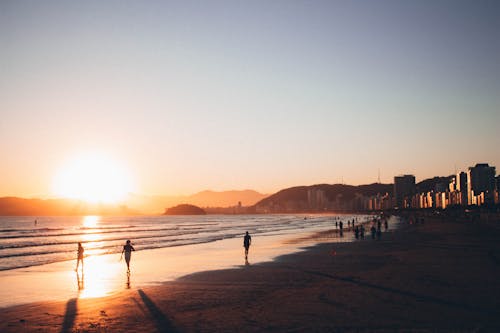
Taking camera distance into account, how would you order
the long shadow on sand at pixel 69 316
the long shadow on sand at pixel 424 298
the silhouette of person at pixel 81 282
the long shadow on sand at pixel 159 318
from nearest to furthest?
the long shadow on sand at pixel 159 318 < the long shadow on sand at pixel 69 316 < the long shadow on sand at pixel 424 298 < the silhouette of person at pixel 81 282

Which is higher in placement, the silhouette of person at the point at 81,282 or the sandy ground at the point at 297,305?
the sandy ground at the point at 297,305

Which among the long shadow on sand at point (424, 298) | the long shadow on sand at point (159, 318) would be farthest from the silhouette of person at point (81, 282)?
the long shadow on sand at point (424, 298)

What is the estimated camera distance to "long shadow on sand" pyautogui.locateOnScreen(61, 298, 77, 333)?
13446mm

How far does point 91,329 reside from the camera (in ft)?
43.3

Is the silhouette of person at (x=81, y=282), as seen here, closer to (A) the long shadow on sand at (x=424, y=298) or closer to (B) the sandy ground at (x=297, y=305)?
(B) the sandy ground at (x=297, y=305)

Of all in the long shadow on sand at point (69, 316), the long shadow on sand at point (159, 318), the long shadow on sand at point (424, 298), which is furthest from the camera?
the long shadow on sand at point (424, 298)

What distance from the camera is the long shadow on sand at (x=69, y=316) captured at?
529 inches

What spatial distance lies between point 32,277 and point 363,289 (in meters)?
20.7

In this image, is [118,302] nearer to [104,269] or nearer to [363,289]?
[363,289]

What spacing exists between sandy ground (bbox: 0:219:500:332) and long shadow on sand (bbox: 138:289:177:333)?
3 centimetres

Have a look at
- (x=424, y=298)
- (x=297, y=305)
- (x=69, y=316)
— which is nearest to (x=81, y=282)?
(x=69, y=316)

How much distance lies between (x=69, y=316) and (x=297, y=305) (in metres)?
8.00

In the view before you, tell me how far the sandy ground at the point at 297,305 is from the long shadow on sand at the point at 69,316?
0.04 metres

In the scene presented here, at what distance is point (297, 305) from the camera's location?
628 inches
